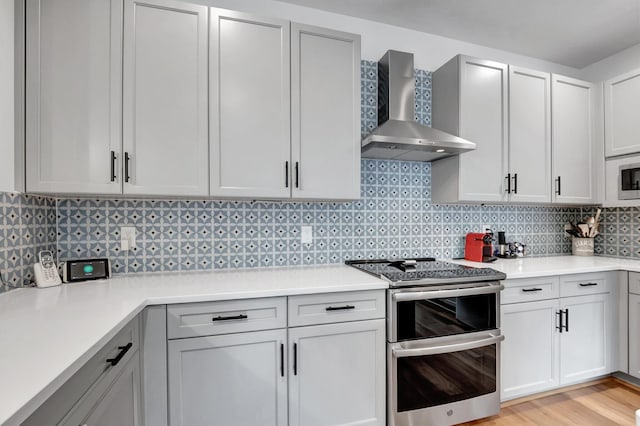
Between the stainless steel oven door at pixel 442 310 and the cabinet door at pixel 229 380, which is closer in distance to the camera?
the cabinet door at pixel 229 380

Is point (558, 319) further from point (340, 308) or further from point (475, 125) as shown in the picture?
point (340, 308)

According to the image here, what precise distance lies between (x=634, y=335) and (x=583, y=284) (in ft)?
1.88

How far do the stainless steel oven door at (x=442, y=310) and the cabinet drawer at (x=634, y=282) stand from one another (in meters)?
1.23

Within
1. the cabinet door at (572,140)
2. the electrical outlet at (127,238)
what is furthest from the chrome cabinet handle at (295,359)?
the cabinet door at (572,140)

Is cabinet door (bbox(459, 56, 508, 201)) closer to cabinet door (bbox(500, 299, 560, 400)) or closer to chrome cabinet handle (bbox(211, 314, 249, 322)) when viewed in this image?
cabinet door (bbox(500, 299, 560, 400))

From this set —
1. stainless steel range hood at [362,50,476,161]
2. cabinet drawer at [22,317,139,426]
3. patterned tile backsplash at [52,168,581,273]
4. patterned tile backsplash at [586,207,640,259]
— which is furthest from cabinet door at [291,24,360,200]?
patterned tile backsplash at [586,207,640,259]

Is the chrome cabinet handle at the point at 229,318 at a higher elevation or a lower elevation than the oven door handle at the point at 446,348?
higher

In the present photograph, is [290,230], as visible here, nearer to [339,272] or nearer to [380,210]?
[339,272]

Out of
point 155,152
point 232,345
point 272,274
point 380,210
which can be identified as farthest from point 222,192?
point 380,210

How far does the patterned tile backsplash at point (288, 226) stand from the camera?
176 centimetres

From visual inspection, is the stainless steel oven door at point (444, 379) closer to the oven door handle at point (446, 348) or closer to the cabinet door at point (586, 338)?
the oven door handle at point (446, 348)

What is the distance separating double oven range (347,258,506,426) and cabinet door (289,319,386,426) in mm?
82

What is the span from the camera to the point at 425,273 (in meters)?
1.85

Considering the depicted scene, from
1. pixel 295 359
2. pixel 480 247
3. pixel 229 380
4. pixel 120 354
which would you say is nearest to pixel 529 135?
pixel 480 247
